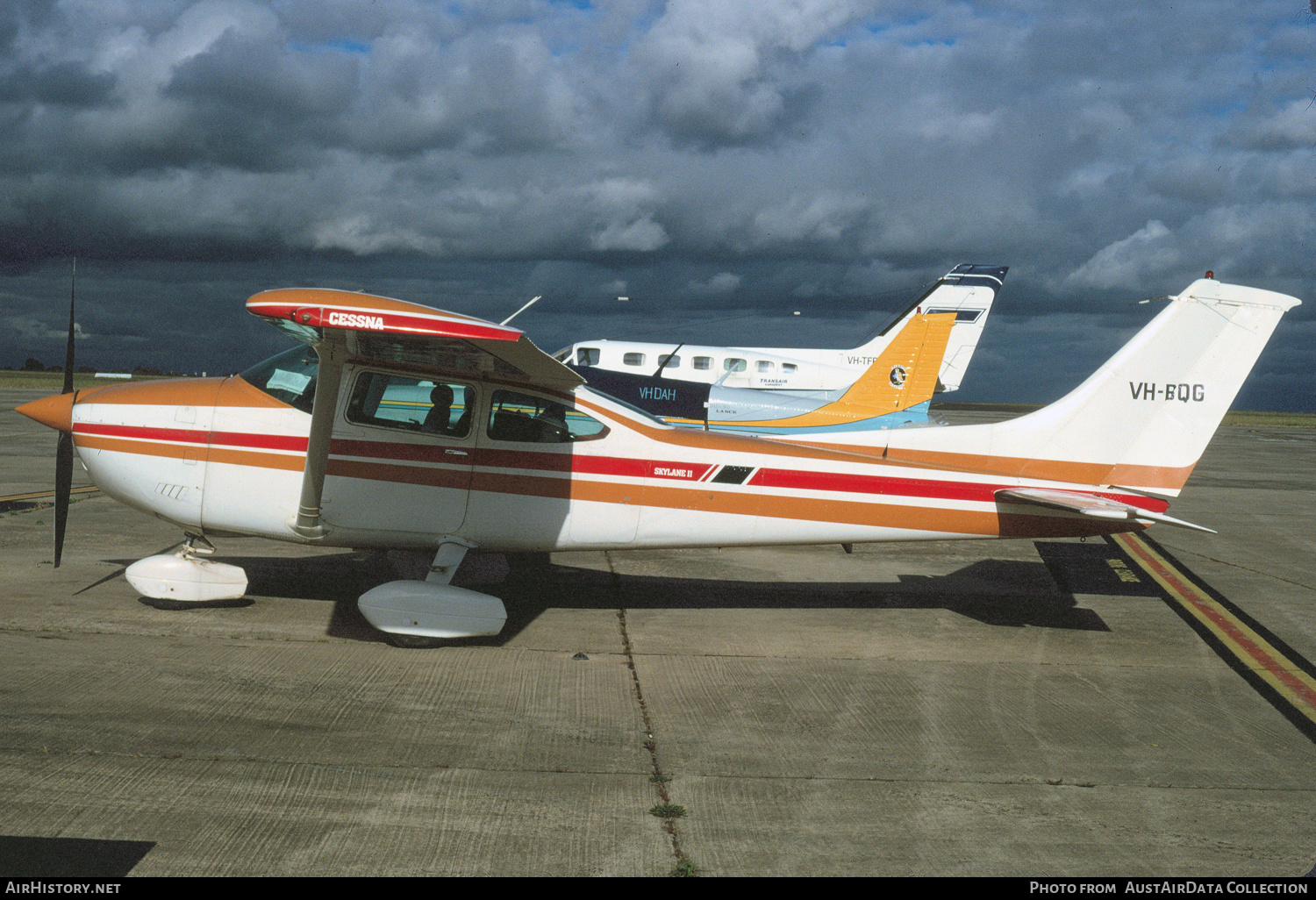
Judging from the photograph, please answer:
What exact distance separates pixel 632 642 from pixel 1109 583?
18.5ft

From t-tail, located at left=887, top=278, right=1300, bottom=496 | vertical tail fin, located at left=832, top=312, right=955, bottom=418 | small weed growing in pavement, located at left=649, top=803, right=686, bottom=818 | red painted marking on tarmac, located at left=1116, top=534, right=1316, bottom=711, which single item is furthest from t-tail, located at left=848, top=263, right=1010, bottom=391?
small weed growing in pavement, located at left=649, top=803, right=686, bottom=818

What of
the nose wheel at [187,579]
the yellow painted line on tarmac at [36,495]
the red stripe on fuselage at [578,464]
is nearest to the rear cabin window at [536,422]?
the red stripe on fuselage at [578,464]

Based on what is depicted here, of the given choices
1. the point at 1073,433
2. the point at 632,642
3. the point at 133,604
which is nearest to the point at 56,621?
the point at 133,604

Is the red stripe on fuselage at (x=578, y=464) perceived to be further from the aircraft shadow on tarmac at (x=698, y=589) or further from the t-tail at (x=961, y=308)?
the t-tail at (x=961, y=308)

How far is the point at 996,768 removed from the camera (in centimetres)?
482

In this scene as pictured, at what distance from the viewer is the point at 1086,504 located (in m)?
6.96

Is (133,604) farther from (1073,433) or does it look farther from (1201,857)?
(1073,433)

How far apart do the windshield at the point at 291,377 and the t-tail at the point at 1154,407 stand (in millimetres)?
5102

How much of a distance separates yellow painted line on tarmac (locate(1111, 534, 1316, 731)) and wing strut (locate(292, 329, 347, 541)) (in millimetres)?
6597

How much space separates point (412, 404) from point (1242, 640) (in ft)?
22.3

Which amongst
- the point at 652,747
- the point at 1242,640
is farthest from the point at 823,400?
the point at 652,747

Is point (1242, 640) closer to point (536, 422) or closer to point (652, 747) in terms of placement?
point (652, 747)

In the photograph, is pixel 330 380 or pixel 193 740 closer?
pixel 193 740

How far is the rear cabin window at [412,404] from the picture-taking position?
275 inches
